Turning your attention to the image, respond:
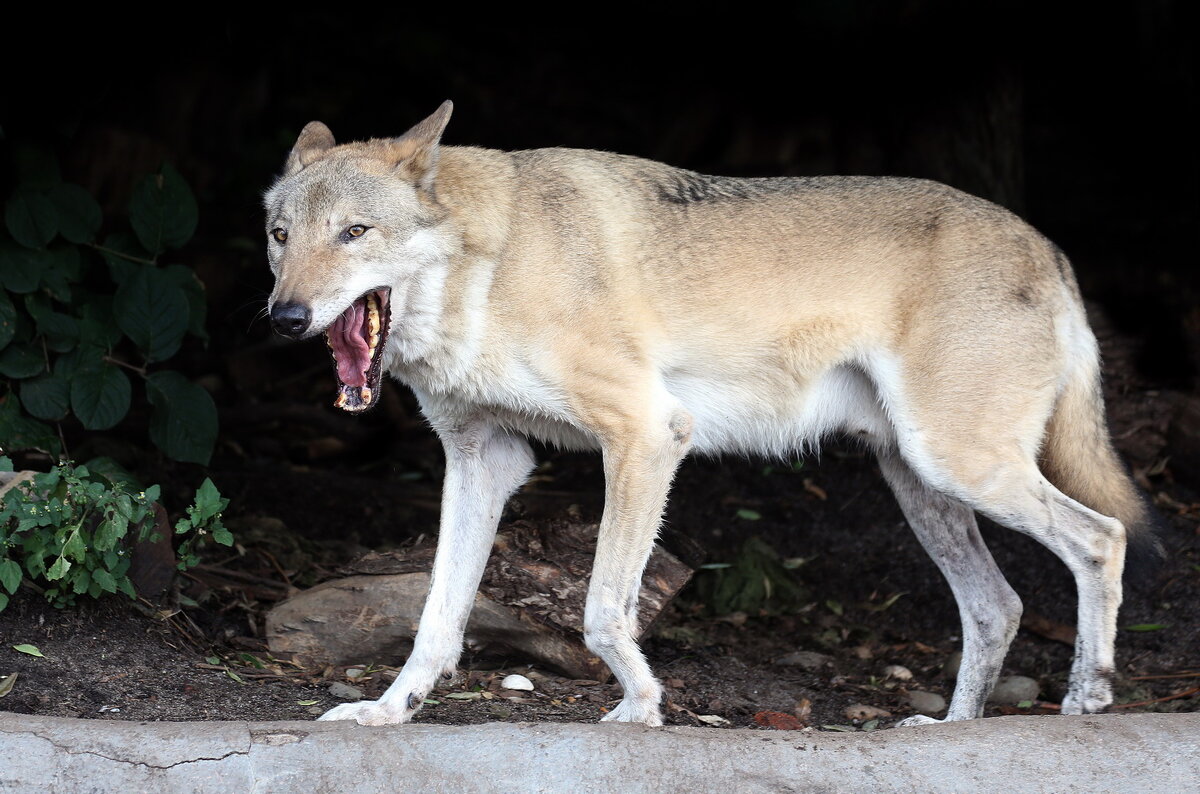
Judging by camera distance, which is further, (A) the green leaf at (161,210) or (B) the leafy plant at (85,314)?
(A) the green leaf at (161,210)

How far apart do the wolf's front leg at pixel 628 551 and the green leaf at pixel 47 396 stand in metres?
2.46

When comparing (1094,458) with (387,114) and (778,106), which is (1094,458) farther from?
(387,114)

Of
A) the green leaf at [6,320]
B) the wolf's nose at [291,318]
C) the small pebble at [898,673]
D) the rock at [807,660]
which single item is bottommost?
the rock at [807,660]

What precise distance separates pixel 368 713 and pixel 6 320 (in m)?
2.40

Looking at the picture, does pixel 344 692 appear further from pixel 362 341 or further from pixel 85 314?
pixel 85 314

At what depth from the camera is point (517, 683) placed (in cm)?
454

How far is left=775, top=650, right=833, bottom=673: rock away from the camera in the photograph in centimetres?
521

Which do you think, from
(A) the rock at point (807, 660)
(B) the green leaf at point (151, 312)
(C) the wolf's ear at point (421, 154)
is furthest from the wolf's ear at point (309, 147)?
(A) the rock at point (807, 660)

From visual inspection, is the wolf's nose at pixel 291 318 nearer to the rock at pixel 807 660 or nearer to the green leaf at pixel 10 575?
the green leaf at pixel 10 575

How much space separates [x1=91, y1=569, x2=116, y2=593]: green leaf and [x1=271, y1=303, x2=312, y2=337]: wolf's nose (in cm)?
119

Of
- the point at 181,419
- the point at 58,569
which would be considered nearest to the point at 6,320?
the point at 181,419

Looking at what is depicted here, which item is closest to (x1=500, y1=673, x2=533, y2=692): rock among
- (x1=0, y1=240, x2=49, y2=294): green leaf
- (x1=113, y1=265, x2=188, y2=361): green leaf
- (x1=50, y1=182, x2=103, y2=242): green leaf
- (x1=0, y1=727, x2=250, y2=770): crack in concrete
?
(x1=0, y1=727, x2=250, y2=770): crack in concrete

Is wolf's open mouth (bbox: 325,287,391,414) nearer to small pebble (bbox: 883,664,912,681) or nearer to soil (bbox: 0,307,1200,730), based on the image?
soil (bbox: 0,307,1200,730)

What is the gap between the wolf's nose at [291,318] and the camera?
369 cm
